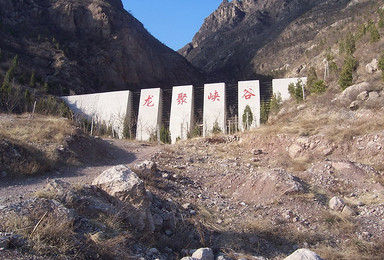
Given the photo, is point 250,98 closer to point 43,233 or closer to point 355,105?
point 355,105

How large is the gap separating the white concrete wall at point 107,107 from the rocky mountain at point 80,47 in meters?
5.57

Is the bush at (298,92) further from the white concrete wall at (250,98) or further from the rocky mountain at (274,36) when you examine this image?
the rocky mountain at (274,36)

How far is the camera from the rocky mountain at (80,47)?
29.5 m

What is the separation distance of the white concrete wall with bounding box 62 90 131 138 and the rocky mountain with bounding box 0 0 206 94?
557 cm

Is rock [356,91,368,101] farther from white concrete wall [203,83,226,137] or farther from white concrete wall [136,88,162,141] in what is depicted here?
white concrete wall [136,88,162,141]

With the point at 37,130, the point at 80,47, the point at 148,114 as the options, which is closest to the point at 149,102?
the point at 148,114

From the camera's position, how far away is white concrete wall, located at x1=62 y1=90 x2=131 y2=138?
68.0 ft

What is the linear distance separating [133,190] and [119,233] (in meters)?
0.90

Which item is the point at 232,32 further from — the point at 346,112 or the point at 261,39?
the point at 346,112

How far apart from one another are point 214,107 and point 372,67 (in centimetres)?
885

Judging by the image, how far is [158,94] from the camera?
20703 mm

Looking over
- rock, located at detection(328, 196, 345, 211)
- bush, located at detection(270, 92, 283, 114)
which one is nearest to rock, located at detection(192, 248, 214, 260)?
rock, located at detection(328, 196, 345, 211)

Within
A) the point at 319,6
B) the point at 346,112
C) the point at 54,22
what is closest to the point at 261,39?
the point at 319,6

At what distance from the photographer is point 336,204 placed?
18.1 ft
